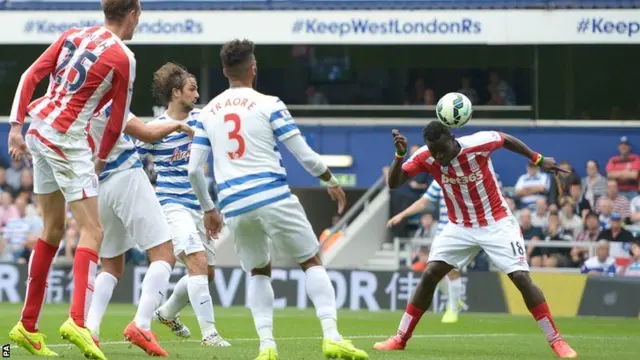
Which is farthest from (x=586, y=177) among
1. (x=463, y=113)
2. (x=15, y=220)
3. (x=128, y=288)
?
(x=463, y=113)

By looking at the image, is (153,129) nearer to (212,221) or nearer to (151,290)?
(212,221)

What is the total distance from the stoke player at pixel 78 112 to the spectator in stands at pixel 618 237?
13.3 metres

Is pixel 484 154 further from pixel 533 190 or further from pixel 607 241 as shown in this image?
pixel 533 190

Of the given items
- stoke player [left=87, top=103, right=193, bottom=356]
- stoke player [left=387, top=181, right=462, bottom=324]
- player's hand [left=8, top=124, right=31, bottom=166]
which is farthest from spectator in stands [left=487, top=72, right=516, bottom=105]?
player's hand [left=8, top=124, right=31, bottom=166]

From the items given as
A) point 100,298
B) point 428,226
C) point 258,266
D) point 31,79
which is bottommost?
point 428,226

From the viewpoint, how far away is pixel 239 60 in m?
9.13

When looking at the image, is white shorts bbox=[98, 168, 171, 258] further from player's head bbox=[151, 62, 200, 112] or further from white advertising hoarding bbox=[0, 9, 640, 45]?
white advertising hoarding bbox=[0, 9, 640, 45]

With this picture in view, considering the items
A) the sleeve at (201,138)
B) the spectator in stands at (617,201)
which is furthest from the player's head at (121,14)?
the spectator in stands at (617,201)

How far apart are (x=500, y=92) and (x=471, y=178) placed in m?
15.8

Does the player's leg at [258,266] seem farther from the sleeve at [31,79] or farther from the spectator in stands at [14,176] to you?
the spectator in stands at [14,176]

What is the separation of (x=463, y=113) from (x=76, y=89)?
3966mm

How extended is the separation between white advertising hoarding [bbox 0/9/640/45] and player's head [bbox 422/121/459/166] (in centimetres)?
1487

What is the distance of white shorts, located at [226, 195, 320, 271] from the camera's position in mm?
9023

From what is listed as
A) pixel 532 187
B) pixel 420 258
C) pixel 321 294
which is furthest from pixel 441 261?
pixel 532 187
